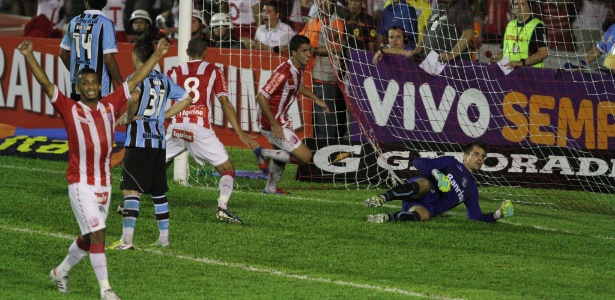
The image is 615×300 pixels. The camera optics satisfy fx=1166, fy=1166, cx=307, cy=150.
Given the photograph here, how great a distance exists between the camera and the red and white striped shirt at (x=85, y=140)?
308 inches

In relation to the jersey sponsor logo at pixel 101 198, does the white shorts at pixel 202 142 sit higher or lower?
higher

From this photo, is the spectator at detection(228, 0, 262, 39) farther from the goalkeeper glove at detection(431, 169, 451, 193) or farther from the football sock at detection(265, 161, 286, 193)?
the goalkeeper glove at detection(431, 169, 451, 193)

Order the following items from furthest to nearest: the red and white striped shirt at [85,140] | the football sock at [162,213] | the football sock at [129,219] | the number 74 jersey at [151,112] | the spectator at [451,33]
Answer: the spectator at [451,33] → the number 74 jersey at [151,112] → the football sock at [162,213] → the football sock at [129,219] → the red and white striped shirt at [85,140]

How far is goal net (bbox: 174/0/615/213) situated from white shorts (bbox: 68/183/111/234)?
6833 mm

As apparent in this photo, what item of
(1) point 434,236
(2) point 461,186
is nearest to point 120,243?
(1) point 434,236

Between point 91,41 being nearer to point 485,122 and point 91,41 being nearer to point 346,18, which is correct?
point 346,18

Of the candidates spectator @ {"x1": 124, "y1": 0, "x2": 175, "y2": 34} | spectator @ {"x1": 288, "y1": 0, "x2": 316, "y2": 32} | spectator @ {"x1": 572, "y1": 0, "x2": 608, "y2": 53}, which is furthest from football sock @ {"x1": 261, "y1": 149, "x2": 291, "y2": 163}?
spectator @ {"x1": 124, "y1": 0, "x2": 175, "y2": 34}

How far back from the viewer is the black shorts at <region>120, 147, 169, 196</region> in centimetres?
973

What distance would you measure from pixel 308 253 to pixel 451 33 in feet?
20.6

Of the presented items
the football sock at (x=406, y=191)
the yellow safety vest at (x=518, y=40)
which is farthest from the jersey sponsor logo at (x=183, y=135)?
the yellow safety vest at (x=518, y=40)

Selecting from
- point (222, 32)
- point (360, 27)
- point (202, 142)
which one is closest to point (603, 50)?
point (360, 27)

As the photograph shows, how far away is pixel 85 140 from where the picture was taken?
7828 millimetres

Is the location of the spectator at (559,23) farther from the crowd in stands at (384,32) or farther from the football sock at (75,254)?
the football sock at (75,254)

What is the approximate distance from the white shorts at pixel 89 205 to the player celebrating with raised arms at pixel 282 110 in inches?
223
